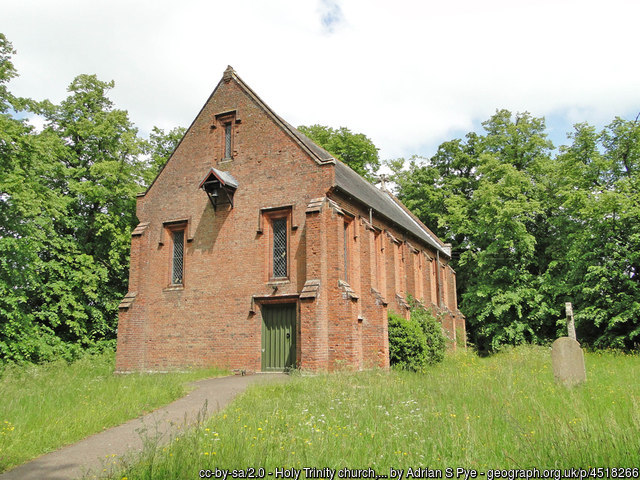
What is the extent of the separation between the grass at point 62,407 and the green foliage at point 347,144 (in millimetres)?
25686

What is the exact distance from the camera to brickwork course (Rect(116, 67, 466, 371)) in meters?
16.4

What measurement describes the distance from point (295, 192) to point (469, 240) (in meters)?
21.0

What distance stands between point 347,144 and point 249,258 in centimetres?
2190

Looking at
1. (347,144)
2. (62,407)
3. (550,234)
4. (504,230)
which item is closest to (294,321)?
(62,407)

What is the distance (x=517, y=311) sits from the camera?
27750mm

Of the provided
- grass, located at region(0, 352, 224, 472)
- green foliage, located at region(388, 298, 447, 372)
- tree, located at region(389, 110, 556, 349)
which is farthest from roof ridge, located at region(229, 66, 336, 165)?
tree, located at region(389, 110, 556, 349)

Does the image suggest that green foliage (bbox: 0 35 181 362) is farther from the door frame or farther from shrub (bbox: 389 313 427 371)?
shrub (bbox: 389 313 427 371)

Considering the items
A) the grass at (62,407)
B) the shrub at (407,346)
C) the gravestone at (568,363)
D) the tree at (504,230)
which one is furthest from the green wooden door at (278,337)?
the tree at (504,230)

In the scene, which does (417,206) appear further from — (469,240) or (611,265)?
(611,265)

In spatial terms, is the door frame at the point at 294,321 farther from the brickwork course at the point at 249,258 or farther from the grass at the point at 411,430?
the grass at the point at 411,430

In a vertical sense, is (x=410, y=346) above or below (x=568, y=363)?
above

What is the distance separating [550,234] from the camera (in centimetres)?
2972

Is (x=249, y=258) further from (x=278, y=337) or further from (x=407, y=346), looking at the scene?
(x=407, y=346)

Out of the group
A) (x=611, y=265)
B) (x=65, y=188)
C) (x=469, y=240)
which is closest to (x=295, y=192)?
(x=65, y=188)
